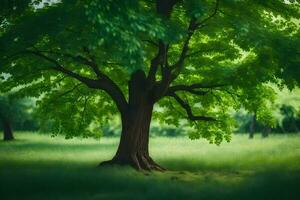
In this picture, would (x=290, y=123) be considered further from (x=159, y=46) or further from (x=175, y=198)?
(x=175, y=198)

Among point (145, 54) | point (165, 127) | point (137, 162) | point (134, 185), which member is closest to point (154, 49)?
point (145, 54)

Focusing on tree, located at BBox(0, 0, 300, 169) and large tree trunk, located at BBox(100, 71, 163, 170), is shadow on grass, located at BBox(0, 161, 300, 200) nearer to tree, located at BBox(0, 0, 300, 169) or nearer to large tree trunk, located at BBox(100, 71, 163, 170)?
large tree trunk, located at BBox(100, 71, 163, 170)

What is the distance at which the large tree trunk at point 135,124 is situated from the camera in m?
22.8

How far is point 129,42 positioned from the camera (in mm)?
15070

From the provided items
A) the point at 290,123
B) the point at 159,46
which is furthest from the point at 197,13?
the point at 290,123

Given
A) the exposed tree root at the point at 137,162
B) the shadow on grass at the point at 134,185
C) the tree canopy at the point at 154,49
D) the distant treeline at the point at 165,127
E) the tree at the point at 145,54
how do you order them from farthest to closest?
1. the distant treeline at the point at 165,127
2. the exposed tree root at the point at 137,162
3. the tree at the point at 145,54
4. the tree canopy at the point at 154,49
5. the shadow on grass at the point at 134,185

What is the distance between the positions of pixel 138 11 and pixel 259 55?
6.55 m

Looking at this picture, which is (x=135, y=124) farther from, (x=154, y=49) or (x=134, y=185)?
(x=134, y=185)

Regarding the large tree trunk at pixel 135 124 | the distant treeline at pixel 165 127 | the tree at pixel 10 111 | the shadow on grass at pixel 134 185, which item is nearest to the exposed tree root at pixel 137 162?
the large tree trunk at pixel 135 124

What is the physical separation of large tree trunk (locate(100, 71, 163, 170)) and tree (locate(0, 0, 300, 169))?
0.05m

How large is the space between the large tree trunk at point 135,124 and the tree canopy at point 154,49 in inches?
17.9

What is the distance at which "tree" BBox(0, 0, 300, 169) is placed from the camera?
16.2 metres

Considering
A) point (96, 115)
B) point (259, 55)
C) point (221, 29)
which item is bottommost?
point (96, 115)

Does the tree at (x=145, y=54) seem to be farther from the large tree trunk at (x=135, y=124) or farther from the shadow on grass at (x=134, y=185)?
the shadow on grass at (x=134, y=185)
